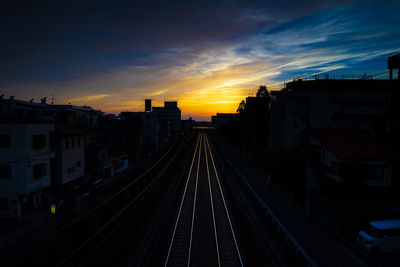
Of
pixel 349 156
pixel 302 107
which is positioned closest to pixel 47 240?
pixel 349 156

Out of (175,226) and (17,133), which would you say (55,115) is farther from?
(175,226)

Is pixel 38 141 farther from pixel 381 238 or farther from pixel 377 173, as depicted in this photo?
pixel 377 173

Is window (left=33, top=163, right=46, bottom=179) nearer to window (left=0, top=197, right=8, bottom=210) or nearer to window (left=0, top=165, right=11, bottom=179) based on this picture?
window (left=0, top=165, right=11, bottom=179)

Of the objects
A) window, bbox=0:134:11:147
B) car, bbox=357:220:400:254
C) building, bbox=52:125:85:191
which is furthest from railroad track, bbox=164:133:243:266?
window, bbox=0:134:11:147

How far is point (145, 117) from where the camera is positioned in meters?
65.0

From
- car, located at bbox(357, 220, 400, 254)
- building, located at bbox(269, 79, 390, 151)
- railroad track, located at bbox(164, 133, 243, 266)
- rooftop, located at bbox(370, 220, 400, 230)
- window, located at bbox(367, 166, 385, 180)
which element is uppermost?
building, located at bbox(269, 79, 390, 151)

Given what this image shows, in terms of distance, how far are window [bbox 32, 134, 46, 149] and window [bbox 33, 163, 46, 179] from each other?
1818 mm

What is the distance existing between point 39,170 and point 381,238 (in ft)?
88.5

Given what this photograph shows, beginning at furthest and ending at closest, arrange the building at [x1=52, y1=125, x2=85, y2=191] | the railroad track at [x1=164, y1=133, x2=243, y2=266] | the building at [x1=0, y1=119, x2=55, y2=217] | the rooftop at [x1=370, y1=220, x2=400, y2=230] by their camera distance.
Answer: the building at [x1=52, y1=125, x2=85, y2=191] → the building at [x1=0, y1=119, x2=55, y2=217] → the rooftop at [x1=370, y1=220, x2=400, y2=230] → the railroad track at [x1=164, y1=133, x2=243, y2=266]

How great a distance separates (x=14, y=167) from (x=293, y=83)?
38852mm

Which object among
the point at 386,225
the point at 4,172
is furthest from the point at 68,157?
the point at 386,225

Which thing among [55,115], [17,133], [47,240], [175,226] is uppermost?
[55,115]

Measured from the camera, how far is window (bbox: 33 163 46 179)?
2052 cm

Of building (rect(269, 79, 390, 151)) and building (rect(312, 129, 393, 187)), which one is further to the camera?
building (rect(269, 79, 390, 151))
